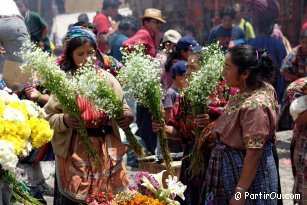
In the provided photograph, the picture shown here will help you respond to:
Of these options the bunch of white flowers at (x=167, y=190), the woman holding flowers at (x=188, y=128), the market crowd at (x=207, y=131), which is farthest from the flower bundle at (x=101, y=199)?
the woman holding flowers at (x=188, y=128)

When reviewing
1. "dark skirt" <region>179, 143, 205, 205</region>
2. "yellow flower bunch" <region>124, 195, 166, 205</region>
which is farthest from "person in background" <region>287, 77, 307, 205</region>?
"yellow flower bunch" <region>124, 195, 166, 205</region>

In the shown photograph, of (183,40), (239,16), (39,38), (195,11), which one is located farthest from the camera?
(195,11)

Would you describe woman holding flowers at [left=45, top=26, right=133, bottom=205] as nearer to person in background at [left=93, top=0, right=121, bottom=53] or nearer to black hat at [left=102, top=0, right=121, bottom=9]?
person in background at [left=93, top=0, right=121, bottom=53]

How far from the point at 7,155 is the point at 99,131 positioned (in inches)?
54.5

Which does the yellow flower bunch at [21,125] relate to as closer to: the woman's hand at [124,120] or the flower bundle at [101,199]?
the flower bundle at [101,199]

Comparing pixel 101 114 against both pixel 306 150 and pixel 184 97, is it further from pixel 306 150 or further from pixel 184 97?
pixel 306 150

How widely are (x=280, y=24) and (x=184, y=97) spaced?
8920 millimetres

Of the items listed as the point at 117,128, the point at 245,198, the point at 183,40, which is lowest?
the point at 245,198

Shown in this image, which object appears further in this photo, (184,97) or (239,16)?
(239,16)

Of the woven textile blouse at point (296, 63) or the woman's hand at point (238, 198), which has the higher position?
the woven textile blouse at point (296, 63)

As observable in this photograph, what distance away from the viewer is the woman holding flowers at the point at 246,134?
16.1 feet

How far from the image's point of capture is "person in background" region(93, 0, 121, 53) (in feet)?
43.8

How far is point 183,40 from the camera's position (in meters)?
7.84

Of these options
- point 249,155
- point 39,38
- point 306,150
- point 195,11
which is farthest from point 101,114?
point 195,11
